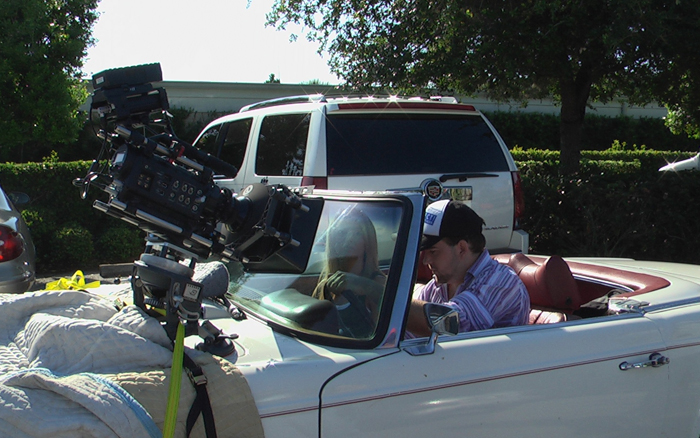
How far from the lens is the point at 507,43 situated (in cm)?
848

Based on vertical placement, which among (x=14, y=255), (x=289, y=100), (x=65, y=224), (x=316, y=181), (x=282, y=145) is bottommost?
(x=65, y=224)

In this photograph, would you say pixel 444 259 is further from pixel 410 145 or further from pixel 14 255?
pixel 14 255

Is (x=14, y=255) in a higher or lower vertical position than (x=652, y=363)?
lower

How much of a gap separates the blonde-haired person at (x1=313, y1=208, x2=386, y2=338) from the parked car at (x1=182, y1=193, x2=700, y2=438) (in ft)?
0.11

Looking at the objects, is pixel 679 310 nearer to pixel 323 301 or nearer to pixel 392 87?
pixel 323 301

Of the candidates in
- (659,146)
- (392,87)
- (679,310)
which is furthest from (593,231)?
(659,146)

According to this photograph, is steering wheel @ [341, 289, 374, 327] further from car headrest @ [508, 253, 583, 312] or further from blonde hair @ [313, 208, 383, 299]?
car headrest @ [508, 253, 583, 312]

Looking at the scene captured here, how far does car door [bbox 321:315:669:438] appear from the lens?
2.00 metres

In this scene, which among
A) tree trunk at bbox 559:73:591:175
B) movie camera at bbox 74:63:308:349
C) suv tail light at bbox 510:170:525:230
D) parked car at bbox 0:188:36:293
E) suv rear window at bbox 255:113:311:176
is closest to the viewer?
movie camera at bbox 74:63:308:349

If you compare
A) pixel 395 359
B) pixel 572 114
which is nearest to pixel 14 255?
pixel 395 359

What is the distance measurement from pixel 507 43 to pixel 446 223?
20.9 feet

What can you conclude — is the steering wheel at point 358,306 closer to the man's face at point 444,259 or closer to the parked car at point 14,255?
the man's face at point 444,259

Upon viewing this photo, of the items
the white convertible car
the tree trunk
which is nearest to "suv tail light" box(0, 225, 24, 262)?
the white convertible car

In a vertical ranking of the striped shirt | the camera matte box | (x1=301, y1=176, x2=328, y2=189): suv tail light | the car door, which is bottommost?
the car door
